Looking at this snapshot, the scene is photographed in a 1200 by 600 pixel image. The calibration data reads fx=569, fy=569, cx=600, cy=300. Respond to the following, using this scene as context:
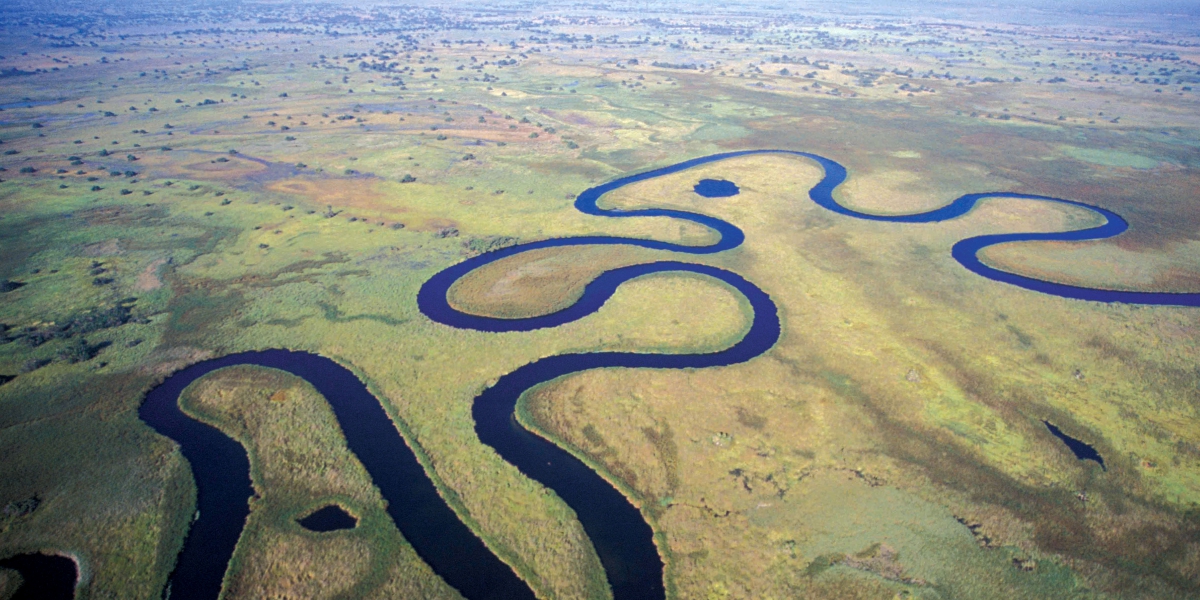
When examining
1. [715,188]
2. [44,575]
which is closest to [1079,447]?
[715,188]

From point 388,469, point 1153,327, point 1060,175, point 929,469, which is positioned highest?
point 1060,175

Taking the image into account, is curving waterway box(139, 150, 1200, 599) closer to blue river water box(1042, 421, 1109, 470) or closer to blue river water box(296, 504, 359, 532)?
blue river water box(296, 504, 359, 532)

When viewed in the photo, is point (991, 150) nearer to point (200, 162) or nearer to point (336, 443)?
point (336, 443)

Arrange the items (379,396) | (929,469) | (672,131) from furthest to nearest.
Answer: (672,131) → (379,396) → (929,469)

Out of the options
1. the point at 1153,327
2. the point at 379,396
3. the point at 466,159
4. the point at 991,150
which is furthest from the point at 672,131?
the point at 379,396

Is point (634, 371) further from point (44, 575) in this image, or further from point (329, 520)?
point (44, 575)

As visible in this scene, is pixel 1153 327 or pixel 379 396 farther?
pixel 1153 327

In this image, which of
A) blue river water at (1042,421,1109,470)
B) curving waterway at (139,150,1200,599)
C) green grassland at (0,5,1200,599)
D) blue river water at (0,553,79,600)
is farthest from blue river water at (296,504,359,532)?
blue river water at (1042,421,1109,470)
